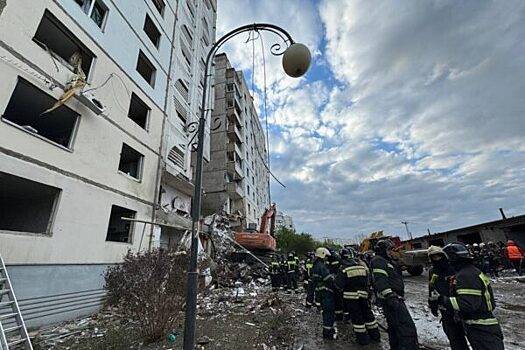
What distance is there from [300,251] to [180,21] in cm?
3485

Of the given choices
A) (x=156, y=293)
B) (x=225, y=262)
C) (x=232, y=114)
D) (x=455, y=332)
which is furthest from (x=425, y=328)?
(x=232, y=114)

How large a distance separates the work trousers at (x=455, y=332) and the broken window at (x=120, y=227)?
1096 centimetres

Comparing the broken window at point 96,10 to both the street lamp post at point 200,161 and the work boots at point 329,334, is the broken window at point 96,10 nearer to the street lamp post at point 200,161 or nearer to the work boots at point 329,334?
the street lamp post at point 200,161

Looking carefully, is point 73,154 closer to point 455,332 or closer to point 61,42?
point 61,42

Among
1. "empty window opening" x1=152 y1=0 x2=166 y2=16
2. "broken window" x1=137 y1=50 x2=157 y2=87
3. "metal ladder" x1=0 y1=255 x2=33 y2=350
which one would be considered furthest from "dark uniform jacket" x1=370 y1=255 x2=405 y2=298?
"empty window opening" x1=152 y1=0 x2=166 y2=16

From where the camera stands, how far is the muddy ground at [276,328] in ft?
15.7

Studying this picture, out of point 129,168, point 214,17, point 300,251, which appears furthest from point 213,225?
point 300,251

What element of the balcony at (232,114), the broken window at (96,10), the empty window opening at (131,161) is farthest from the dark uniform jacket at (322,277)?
the balcony at (232,114)

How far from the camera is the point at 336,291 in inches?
260

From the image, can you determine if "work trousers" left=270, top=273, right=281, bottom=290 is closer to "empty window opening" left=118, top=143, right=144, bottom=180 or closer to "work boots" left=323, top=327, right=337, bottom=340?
"work boots" left=323, top=327, right=337, bottom=340

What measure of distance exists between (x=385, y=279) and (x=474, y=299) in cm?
138

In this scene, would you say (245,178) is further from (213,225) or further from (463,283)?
(463,283)

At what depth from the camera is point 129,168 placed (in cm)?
1254

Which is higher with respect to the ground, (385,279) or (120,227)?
(120,227)
